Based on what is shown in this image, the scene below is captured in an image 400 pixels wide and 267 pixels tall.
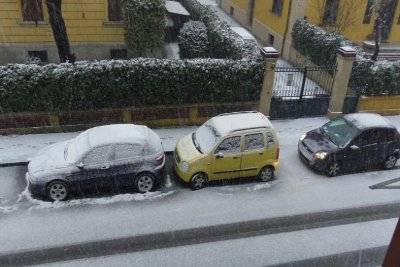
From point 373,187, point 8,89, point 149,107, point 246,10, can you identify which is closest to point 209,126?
point 149,107

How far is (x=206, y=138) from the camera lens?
11.6 metres

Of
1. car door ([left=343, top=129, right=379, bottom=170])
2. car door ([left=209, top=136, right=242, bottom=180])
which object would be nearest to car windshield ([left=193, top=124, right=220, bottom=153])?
car door ([left=209, top=136, right=242, bottom=180])

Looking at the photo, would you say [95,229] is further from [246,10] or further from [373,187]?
[246,10]

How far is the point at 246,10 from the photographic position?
28281 mm

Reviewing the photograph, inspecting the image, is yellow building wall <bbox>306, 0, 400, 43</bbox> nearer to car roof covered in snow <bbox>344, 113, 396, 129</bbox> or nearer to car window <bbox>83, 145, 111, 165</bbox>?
car roof covered in snow <bbox>344, 113, 396, 129</bbox>

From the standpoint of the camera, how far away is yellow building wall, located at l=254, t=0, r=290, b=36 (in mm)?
22422

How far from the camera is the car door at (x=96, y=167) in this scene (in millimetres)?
10547

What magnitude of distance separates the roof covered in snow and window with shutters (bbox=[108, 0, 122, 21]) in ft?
12.4

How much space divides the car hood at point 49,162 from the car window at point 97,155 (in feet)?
1.80

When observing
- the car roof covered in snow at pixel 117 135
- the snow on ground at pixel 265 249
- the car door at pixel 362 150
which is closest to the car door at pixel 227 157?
the car roof covered in snow at pixel 117 135

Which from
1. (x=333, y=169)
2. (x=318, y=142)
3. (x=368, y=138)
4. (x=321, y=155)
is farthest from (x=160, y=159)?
(x=368, y=138)

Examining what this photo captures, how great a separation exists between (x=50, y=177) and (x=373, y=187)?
908 cm

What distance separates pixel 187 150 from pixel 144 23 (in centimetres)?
780

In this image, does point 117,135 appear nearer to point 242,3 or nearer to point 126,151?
point 126,151
